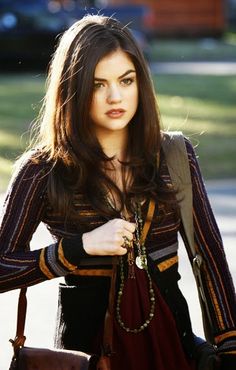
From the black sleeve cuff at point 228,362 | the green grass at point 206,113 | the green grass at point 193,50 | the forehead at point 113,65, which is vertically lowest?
the black sleeve cuff at point 228,362

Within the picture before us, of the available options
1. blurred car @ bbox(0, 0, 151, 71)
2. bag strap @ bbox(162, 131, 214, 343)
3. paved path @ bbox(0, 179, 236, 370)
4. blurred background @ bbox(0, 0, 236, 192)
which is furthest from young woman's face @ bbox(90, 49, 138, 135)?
blurred car @ bbox(0, 0, 151, 71)

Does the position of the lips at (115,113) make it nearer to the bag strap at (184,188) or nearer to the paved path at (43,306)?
the bag strap at (184,188)

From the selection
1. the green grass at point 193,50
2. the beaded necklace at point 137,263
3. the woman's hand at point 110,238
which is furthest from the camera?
the green grass at point 193,50

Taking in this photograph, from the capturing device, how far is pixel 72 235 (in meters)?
3.25

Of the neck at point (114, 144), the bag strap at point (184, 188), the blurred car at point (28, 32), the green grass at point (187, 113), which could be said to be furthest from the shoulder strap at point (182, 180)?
the blurred car at point (28, 32)

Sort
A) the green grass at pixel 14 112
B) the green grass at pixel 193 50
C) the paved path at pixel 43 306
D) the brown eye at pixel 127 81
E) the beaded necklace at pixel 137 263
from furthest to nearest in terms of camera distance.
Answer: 1. the green grass at pixel 193 50
2. the green grass at pixel 14 112
3. the paved path at pixel 43 306
4. the brown eye at pixel 127 81
5. the beaded necklace at pixel 137 263

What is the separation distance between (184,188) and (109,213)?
235 mm

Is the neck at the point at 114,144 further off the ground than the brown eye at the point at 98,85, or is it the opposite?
the brown eye at the point at 98,85

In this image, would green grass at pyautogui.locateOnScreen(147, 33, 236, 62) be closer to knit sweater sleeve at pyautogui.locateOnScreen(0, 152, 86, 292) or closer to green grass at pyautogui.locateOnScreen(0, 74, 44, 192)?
green grass at pyautogui.locateOnScreen(0, 74, 44, 192)

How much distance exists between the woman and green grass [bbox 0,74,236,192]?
519 centimetres

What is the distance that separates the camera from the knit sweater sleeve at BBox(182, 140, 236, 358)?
3.33 m

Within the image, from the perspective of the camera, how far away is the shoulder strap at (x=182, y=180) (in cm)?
331

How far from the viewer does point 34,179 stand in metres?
3.26

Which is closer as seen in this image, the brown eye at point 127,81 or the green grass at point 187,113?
the brown eye at point 127,81
